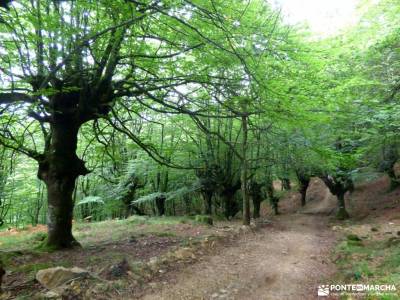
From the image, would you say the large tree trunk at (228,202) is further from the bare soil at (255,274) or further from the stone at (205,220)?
the bare soil at (255,274)

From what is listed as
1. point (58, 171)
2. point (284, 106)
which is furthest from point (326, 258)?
point (58, 171)

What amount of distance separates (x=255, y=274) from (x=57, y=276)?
361 centimetres

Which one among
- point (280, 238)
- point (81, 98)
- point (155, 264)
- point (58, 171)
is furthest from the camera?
point (280, 238)

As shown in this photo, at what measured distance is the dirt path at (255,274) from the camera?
16.5 ft

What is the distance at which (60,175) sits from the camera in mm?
7738

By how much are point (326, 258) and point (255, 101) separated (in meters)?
4.39

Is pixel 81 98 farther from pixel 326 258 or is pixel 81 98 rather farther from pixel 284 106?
pixel 326 258

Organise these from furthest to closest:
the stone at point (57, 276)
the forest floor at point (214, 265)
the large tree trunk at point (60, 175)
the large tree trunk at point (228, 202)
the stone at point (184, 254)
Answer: the large tree trunk at point (228, 202) < the large tree trunk at point (60, 175) < the stone at point (184, 254) < the forest floor at point (214, 265) < the stone at point (57, 276)

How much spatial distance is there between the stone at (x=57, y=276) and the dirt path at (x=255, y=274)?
1212mm

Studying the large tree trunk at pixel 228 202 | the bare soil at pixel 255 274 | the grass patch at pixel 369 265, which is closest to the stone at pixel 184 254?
the bare soil at pixel 255 274

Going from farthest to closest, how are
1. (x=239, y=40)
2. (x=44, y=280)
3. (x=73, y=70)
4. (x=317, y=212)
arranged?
1. (x=317, y=212)
2. (x=73, y=70)
3. (x=239, y=40)
4. (x=44, y=280)

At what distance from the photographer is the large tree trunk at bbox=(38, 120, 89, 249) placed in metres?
7.63

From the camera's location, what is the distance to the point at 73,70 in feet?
22.2

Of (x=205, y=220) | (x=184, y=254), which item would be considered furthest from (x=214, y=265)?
(x=205, y=220)
